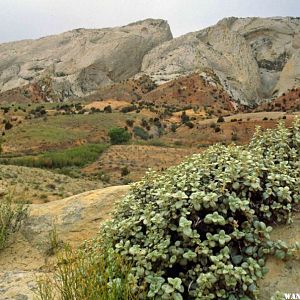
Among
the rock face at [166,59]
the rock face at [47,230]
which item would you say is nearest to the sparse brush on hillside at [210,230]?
the rock face at [47,230]

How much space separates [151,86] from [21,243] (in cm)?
7985

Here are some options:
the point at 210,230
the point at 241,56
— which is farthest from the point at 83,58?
the point at 210,230

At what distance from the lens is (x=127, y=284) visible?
3543 millimetres

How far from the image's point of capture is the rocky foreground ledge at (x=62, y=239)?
12.6 feet

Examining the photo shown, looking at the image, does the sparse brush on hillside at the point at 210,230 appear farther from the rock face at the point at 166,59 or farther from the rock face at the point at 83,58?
the rock face at the point at 83,58

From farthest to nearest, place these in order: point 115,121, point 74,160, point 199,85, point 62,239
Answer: point 199,85 → point 115,121 → point 74,160 → point 62,239

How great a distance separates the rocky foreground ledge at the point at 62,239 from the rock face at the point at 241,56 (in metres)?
79.2

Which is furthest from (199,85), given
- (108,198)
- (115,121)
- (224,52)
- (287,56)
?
(108,198)

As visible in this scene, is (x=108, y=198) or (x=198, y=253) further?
(x=108, y=198)

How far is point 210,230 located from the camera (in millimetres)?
3994

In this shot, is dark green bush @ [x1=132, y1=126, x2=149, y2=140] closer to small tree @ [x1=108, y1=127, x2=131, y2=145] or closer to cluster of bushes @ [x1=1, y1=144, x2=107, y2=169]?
small tree @ [x1=108, y1=127, x2=131, y2=145]

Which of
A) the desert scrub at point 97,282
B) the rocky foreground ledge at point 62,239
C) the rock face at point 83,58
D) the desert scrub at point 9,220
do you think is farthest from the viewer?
the rock face at point 83,58

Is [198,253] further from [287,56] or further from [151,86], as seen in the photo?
[287,56]

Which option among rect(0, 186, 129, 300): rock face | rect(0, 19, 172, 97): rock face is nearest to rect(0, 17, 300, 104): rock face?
rect(0, 19, 172, 97): rock face
